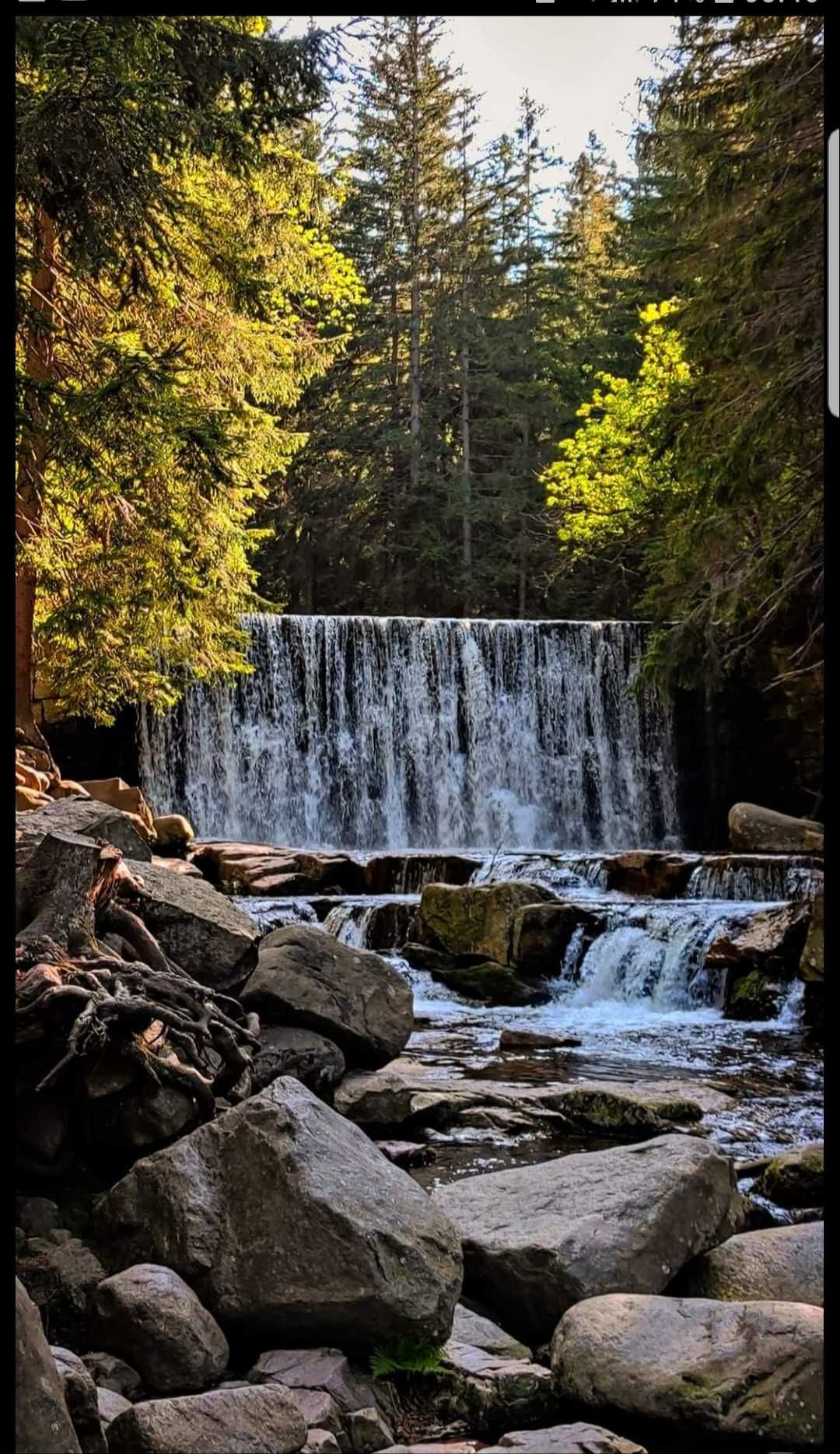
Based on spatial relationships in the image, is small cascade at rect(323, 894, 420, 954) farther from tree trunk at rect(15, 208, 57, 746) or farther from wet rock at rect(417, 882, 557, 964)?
tree trunk at rect(15, 208, 57, 746)

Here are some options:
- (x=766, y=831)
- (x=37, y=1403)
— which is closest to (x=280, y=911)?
(x=766, y=831)

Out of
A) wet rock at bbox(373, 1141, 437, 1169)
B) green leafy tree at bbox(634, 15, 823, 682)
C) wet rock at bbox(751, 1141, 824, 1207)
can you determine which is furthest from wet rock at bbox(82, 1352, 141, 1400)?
green leafy tree at bbox(634, 15, 823, 682)

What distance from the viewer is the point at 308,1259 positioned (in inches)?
154

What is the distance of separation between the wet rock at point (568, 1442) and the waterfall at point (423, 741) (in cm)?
1569

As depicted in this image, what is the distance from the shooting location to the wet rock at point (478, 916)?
12406mm

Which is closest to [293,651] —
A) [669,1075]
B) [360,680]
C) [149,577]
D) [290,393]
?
[360,680]

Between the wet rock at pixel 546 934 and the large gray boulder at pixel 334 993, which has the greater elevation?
the large gray boulder at pixel 334 993

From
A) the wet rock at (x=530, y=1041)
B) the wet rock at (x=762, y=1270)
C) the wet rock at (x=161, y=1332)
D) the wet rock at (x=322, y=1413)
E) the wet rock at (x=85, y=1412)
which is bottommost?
the wet rock at (x=530, y=1041)

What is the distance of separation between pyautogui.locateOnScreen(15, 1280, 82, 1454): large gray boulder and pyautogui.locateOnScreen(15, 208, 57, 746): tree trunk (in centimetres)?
566

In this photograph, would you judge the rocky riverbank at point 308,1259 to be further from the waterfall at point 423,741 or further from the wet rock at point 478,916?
the waterfall at point 423,741

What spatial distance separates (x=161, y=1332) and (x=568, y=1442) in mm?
1221

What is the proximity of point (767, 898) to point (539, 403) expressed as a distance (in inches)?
836

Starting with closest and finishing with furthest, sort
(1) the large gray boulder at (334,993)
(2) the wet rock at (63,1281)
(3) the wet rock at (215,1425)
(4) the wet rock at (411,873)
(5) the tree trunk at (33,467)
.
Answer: (3) the wet rock at (215,1425), (2) the wet rock at (63,1281), (1) the large gray boulder at (334,993), (5) the tree trunk at (33,467), (4) the wet rock at (411,873)

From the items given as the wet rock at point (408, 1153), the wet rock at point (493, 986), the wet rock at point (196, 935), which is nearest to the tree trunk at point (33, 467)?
the wet rock at point (196, 935)
